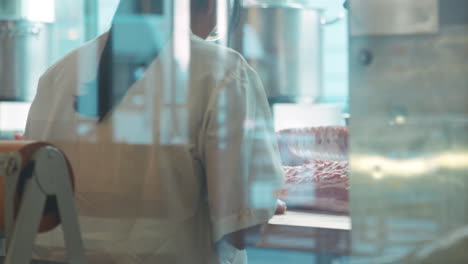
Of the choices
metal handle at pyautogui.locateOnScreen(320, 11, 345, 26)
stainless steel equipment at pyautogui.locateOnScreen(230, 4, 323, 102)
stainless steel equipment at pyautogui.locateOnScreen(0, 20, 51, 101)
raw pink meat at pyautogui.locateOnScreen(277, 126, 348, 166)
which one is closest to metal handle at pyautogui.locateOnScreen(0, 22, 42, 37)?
stainless steel equipment at pyautogui.locateOnScreen(0, 20, 51, 101)

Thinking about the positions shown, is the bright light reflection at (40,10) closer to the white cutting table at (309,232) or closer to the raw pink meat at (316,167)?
the raw pink meat at (316,167)

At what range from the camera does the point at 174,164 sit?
1.18m

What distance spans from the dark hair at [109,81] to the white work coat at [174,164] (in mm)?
13

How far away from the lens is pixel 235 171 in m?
1.18

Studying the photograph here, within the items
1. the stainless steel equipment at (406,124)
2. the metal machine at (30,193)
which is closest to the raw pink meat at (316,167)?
the stainless steel equipment at (406,124)

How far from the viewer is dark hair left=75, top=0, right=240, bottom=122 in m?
1.19

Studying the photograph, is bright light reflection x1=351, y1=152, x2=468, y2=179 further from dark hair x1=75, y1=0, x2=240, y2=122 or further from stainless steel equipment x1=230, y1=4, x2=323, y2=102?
dark hair x1=75, y1=0, x2=240, y2=122

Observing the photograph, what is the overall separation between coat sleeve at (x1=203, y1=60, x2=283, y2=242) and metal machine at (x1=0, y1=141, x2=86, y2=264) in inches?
10.9

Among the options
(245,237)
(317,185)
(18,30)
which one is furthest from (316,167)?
(18,30)

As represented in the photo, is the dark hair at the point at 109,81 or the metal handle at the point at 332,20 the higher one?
the metal handle at the point at 332,20

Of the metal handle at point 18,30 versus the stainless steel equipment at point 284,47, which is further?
the metal handle at point 18,30

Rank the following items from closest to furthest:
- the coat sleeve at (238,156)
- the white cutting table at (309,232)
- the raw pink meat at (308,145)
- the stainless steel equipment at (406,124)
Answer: the stainless steel equipment at (406,124)
the white cutting table at (309,232)
the coat sleeve at (238,156)
the raw pink meat at (308,145)

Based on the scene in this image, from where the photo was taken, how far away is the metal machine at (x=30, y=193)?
3.08 ft

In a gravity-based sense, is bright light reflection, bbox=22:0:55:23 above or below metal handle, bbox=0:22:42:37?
above
